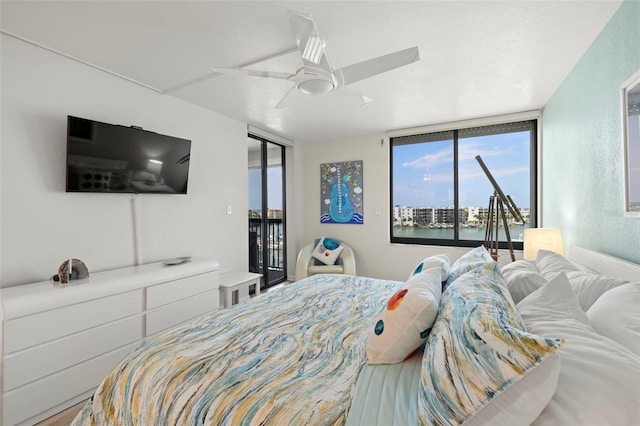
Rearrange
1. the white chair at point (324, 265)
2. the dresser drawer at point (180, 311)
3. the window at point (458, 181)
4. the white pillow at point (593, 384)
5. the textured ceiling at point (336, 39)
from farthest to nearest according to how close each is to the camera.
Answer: the white chair at point (324, 265)
the window at point (458, 181)
the dresser drawer at point (180, 311)
the textured ceiling at point (336, 39)
the white pillow at point (593, 384)

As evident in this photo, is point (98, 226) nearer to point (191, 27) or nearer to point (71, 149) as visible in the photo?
point (71, 149)

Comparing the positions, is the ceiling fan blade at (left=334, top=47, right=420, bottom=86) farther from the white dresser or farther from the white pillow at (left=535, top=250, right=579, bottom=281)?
the white dresser

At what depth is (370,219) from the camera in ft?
15.0

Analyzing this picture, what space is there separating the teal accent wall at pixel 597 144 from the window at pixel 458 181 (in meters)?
0.99

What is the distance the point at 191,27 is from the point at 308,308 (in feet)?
6.64

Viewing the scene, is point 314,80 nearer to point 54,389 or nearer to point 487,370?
point 487,370

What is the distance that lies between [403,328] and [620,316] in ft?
2.35

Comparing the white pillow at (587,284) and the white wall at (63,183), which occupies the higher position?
the white wall at (63,183)

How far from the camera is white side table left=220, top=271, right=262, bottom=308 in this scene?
3.08 meters

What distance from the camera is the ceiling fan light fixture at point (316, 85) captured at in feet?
6.07

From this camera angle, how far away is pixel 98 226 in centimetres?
241

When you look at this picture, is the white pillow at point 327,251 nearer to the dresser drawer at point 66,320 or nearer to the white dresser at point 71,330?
the white dresser at point 71,330

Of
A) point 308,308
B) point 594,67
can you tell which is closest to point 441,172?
point 594,67

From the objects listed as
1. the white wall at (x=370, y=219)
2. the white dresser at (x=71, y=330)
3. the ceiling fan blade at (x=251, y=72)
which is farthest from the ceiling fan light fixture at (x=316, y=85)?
the white wall at (x=370, y=219)
